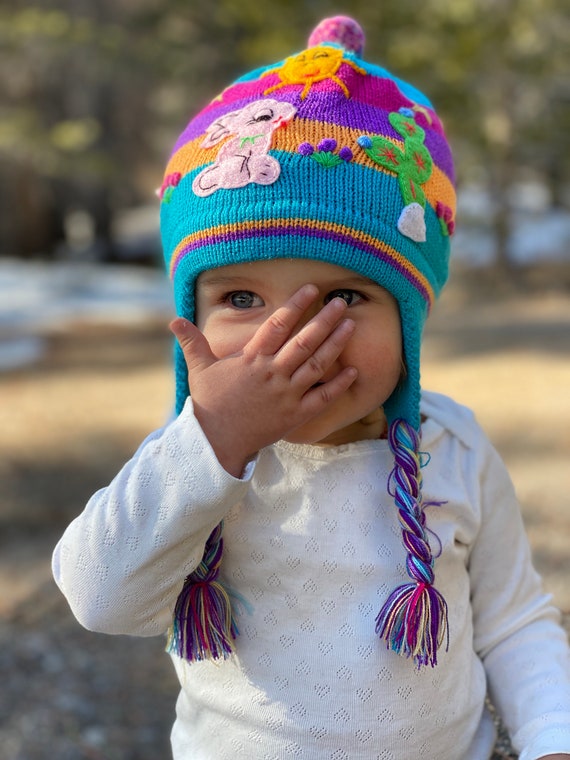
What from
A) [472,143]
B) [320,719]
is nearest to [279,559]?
[320,719]

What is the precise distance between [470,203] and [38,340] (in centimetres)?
813

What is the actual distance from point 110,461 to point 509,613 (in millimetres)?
4076

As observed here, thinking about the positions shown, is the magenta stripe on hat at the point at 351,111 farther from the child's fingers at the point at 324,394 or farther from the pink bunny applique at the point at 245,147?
the child's fingers at the point at 324,394

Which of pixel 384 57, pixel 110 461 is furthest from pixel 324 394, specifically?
pixel 384 57

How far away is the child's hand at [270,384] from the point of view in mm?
1271

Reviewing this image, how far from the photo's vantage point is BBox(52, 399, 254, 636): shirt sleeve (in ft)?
4.09

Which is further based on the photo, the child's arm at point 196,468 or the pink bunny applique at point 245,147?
the pink bunny applique at point 245,147

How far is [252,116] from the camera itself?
1.46 meters

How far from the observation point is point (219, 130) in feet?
4.85

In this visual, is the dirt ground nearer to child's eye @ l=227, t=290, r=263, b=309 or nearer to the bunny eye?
child's eye @ l=227, t=290, r=263, b=309

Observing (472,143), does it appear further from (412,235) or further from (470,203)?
(412,235)

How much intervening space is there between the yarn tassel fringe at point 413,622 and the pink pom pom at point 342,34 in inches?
43.0

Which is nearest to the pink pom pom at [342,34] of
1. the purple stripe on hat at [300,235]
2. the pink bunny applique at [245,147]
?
the pink bunny applique at [245,147]

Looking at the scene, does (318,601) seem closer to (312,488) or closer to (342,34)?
(312,488)
